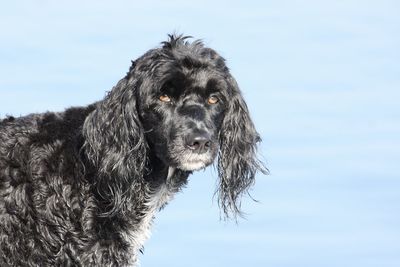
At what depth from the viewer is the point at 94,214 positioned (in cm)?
921

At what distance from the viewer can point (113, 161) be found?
30.6ft

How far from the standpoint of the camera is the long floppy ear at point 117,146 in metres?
9.21

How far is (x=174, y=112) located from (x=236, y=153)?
3.91 feet

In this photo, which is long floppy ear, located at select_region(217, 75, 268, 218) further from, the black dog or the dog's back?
the dog's back

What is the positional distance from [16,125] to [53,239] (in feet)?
4.49

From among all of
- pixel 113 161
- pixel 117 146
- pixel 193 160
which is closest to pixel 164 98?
pixel 193 160

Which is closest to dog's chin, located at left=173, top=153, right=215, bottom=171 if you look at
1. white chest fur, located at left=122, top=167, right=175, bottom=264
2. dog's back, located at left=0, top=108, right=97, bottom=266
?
white chest fur, located at left=122, top=167, right=175, bottom=264

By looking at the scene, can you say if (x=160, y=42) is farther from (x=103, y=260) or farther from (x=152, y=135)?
(x=103, y=260)

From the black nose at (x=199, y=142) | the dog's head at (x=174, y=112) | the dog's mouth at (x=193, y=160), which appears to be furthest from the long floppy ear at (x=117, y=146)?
the black nose at (x=199, y=142)

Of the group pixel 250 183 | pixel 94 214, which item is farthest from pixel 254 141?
pixel 94 214

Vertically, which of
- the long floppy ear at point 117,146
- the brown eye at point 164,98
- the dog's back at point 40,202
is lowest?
the dog's back at point 40,202

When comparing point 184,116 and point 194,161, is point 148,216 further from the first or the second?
point 184,116

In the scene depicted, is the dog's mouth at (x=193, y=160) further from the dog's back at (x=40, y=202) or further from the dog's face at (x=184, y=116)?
the dog's back at (x=40, y=202)

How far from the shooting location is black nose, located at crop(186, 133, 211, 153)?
345 inches
